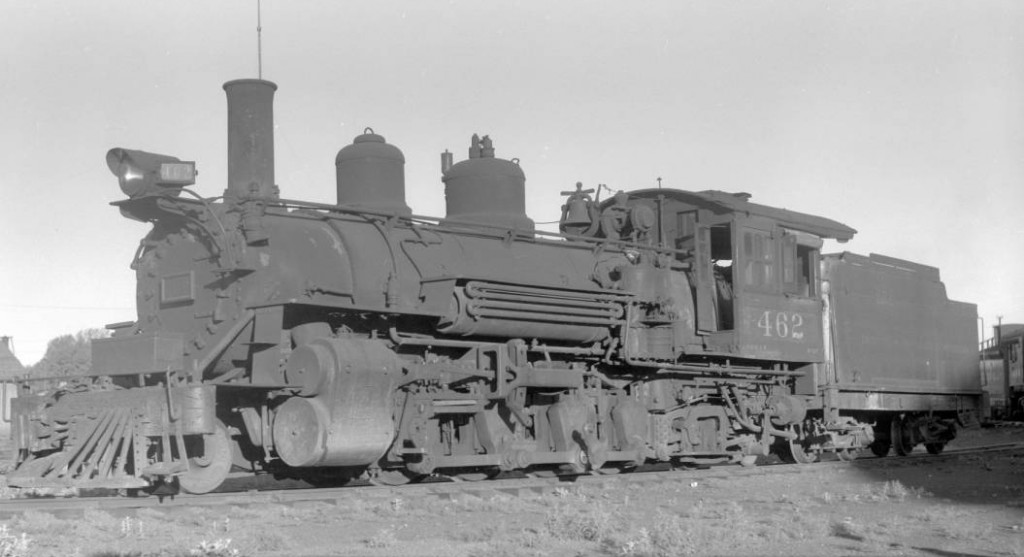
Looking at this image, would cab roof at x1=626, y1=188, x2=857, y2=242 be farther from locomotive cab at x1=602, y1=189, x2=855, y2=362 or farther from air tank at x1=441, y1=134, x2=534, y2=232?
air tank at x1=441, y1=134, x2=534, y2=232

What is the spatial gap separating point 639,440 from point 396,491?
13.6ft

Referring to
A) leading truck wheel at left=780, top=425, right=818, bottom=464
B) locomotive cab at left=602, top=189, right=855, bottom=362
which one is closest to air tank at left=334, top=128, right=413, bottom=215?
locomotive cab at left=602, top=189, right=855, bottom=362

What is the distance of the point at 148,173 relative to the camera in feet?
34.8

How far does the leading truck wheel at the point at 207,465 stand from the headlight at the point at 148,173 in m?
2.41

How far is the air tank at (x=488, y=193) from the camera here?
13648mm

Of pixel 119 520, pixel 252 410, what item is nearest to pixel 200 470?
pixel 252 410

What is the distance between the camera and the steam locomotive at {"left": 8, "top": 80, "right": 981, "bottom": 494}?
1025 cm

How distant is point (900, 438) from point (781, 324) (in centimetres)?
509

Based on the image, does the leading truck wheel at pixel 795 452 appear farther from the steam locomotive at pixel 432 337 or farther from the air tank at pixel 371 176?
the air tank at pixel 371 176

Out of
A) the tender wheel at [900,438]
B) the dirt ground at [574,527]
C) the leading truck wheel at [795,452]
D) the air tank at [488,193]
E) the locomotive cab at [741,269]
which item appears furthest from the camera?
the tender wheel at [900,438]

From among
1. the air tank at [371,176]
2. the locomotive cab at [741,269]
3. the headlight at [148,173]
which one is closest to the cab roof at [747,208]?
the locomotive cab at [741,269]

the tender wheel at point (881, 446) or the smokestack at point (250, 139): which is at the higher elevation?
the smokestack at point (250, 139)

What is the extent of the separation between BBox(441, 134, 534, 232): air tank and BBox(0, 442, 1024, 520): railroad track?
3.34m

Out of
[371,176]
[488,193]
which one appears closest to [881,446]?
[488,193]
